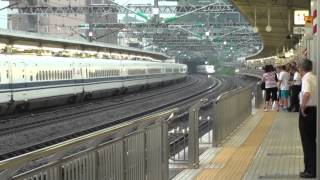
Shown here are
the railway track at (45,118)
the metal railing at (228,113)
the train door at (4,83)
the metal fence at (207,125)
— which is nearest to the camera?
the metal fence at (207,125)

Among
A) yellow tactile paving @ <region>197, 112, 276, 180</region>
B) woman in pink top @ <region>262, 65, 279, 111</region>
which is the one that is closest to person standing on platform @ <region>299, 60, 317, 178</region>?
yellow tactile paving @ <region>197, 112, 276, 180</region>

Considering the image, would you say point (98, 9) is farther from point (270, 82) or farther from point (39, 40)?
point (270, 82)

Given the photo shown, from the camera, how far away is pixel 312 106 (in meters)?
8.88

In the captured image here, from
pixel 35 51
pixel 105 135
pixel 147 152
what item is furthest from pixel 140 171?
pixel 35 51

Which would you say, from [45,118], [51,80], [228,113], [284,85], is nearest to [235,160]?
[228,113]

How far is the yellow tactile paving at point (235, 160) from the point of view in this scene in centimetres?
960

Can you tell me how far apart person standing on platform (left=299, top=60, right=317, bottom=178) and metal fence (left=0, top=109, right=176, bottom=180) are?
6.72ft

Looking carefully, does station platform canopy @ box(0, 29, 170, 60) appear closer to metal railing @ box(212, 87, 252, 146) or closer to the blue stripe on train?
the blue stripe on train

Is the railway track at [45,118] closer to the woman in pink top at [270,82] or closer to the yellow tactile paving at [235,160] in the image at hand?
the woman in pink top at [270,82]

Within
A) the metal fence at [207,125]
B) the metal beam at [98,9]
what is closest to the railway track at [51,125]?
the metal fence at [207,125]

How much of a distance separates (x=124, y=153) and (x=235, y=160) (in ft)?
16.0

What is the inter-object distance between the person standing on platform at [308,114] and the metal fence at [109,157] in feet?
6.72

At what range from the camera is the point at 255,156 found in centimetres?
1157

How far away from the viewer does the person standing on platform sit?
29.0ft
